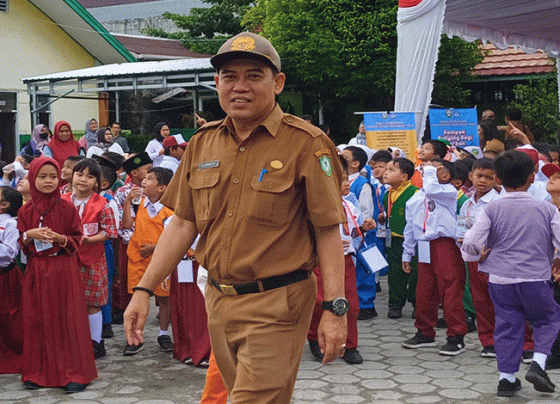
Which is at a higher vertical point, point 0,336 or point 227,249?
point 227,249

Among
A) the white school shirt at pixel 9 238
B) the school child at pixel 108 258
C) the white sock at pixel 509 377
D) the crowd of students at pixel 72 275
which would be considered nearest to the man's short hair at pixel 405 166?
the crowd of students at pixel 72 275

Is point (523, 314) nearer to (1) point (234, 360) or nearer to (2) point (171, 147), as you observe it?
(1) point (234, 360)

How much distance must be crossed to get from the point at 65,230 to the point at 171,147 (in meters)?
4.41

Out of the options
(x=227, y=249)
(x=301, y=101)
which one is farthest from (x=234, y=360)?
(x=301, y=101)

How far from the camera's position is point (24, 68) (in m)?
23.2

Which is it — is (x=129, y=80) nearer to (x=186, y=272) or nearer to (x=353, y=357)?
(x=186, y=272)

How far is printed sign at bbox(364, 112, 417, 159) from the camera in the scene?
1059 cm

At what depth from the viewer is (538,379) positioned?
17.9 feet

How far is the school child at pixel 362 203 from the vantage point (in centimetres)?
838

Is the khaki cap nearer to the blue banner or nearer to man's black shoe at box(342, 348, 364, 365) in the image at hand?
man's black shoe at box(342, 348, 364, 365)

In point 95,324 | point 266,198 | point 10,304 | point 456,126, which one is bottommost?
point 95,324

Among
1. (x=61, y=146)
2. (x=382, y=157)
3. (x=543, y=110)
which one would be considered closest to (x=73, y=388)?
(x=382, y=157)

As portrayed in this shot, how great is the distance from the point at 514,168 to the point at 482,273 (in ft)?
4.36

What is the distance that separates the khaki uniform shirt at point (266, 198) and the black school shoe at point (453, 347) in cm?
373
